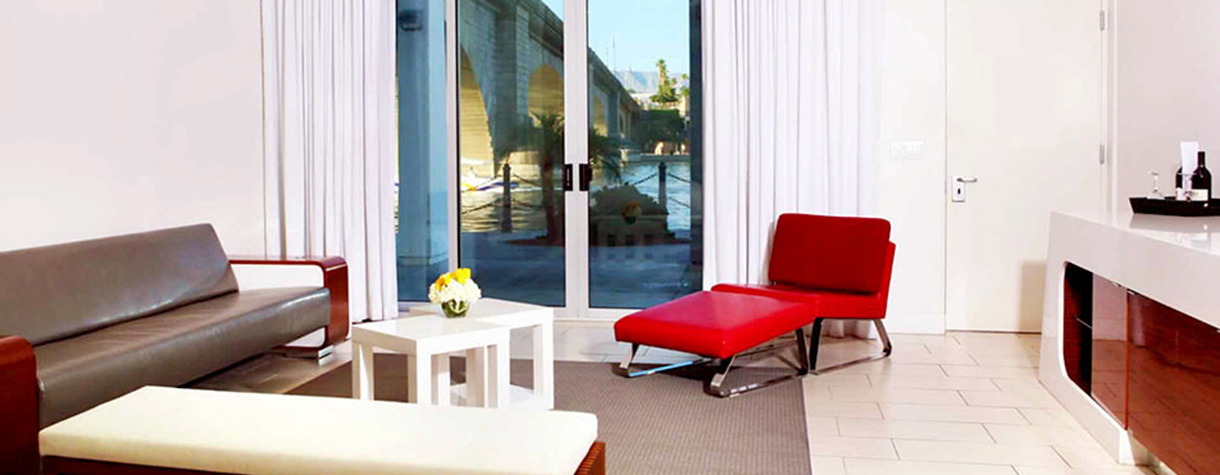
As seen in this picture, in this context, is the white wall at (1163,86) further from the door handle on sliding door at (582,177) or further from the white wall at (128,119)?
the white wall at (128,119)

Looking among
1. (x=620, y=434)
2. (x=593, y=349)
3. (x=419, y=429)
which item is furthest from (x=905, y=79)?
A: (x=419, y=429)

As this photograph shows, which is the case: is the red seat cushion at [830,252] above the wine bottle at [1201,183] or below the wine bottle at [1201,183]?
below

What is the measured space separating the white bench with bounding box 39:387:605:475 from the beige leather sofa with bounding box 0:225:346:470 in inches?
32.4

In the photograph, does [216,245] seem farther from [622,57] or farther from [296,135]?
[622,57]

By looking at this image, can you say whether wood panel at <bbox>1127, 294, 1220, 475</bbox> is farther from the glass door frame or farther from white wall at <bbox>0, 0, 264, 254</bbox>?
white wall at <bbox>0, 0, 264, 254</bbox>

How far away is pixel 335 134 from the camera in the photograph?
6121mm

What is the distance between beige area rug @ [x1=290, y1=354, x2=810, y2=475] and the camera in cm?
334

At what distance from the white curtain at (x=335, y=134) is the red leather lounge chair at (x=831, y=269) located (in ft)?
7.63

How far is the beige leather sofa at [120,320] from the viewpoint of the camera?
3016mm

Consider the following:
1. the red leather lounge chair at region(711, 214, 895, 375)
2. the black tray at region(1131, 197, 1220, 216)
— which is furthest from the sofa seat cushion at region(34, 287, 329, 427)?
the black tray at region(1131, 197, 1220, 216)

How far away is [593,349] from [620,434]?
1682 mm

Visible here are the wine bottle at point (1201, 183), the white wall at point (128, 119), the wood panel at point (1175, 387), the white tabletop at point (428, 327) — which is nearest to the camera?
the wood panel at point (1175, 387)

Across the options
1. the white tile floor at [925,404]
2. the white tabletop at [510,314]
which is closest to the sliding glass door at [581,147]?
the white tile floor at [925,404]

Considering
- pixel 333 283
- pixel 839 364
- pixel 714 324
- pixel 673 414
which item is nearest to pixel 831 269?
pixel 839 364
